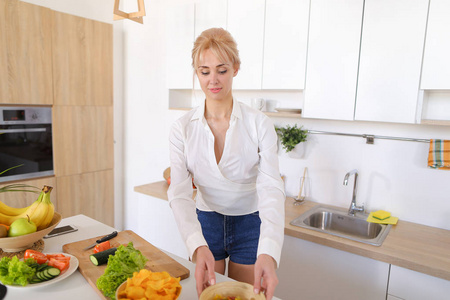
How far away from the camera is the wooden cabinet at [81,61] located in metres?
2.76

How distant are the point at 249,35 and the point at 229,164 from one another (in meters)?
1.28

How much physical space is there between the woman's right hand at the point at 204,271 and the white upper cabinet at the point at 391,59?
1.34 metres

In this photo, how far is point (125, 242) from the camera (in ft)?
4.38

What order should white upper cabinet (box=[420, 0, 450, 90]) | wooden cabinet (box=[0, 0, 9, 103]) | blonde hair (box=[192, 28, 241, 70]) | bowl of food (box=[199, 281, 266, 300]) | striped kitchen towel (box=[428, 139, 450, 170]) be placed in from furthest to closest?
wooden cabinet (box=[0, 0, 9, 103]), striped kitchen towel (box=[428, 139, 450, 170]), white upper cabinet (box=[420, 0, 450, 90]), blonde hair (box=[192, 28, 241, 70]), bowl of food (box=[199, 281, 266, 300])

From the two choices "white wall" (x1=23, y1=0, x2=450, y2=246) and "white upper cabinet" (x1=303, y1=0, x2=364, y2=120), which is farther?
"white wall" (x1=23, y1=0, x2=450, y2=246)

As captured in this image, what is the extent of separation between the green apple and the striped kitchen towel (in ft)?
6.51

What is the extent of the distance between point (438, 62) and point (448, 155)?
20.3 inches

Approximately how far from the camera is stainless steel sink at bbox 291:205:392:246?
2.01 meters

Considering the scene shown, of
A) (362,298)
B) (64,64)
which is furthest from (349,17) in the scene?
(64,64)

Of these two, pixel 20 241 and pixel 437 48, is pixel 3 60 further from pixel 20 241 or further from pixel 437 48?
pixel 437 48

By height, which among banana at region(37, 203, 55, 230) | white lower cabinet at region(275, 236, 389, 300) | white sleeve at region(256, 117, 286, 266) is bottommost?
white lower cabinet at region(275, 236, 389, 300)

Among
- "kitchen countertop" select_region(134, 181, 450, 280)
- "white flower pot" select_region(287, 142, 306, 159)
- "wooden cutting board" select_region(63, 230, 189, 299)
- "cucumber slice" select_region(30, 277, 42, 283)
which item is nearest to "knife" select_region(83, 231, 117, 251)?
"wooden cutting board" select_region(63, 230, 189, 299)

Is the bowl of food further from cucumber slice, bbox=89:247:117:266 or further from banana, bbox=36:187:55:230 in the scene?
banana, bbox=36:187:55:230

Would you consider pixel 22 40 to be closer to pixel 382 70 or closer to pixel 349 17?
pixel 349 17
